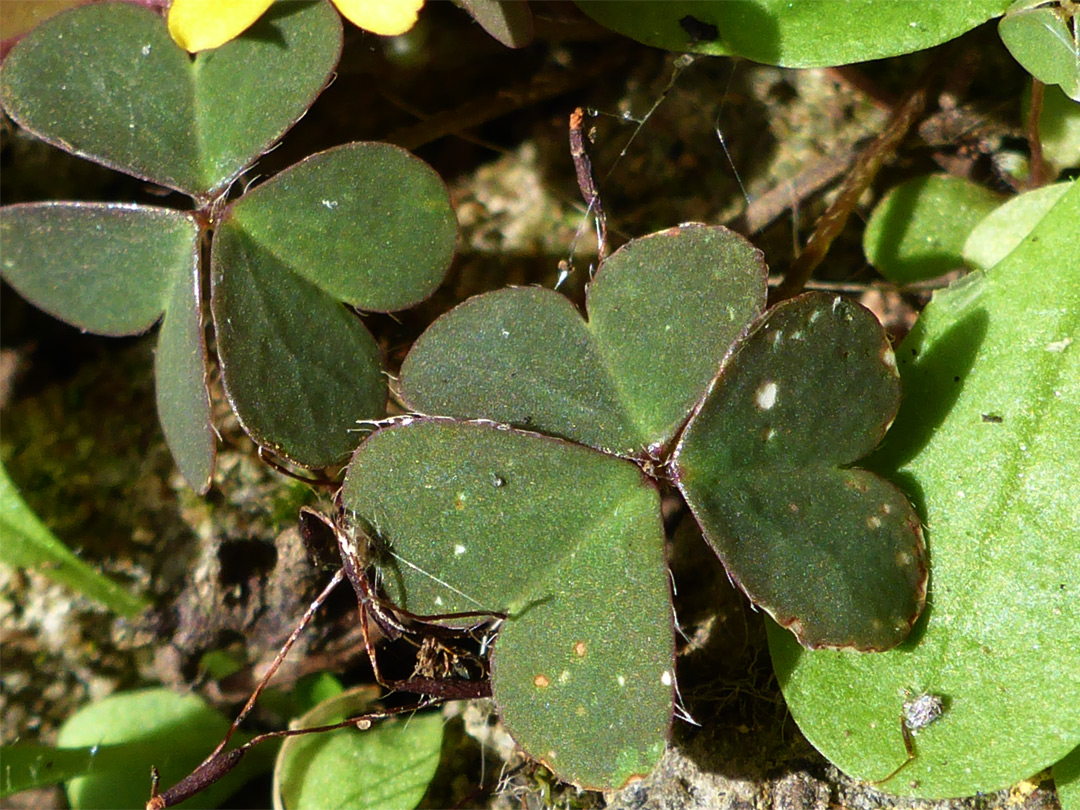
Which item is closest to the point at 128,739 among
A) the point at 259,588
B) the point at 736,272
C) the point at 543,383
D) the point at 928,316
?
the point at 259,588

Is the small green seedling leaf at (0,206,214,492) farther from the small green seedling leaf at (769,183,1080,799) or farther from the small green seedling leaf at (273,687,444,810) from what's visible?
the small green seedling leaf at (769,183,1080,799)

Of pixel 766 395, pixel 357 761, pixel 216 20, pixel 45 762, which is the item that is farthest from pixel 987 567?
pixel 45 762

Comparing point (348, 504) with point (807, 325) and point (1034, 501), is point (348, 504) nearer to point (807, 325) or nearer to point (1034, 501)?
point (807, 325)

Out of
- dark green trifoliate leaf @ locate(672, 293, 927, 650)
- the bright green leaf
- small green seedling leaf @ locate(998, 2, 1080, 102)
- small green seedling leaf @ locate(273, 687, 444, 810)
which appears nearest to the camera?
dark green trifoliate leaf @ locate(672, 293, 927, 650)

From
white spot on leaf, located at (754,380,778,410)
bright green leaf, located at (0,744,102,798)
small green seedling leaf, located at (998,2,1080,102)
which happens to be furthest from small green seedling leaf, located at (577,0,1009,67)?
bright green leaf, located at (0,744,102,798)

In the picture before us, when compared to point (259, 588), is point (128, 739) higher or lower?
lower

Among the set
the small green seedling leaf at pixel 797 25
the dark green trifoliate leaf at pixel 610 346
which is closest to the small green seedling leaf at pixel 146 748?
the dark green trifoliate leaf at pixel 610 346

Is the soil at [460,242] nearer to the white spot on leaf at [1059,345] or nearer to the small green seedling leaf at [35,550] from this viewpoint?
the small green seedling leaf at [35,550]
